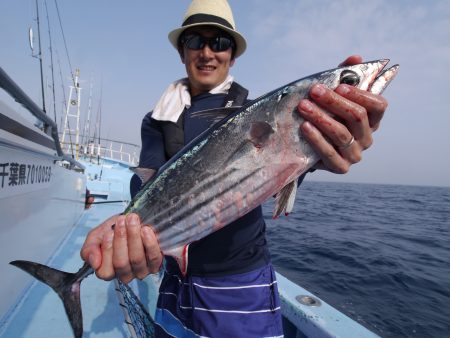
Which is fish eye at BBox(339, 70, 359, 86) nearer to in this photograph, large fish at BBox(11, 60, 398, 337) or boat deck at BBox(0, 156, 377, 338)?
large fish at BBox(11, 60, 398, 337)

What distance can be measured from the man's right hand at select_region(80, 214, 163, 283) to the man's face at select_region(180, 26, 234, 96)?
48.5 inches

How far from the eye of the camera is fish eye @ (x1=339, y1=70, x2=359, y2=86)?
178 centimetres

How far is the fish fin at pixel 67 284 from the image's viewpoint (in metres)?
1.99

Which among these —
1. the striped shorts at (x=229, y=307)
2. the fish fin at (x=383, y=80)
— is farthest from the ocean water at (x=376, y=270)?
the fish fin at (x=383, y=80)

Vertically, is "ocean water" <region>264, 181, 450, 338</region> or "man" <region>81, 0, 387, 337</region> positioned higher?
"man" <region>81, 0, 387, 337</region>

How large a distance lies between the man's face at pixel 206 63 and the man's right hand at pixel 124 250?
1232 millimetres

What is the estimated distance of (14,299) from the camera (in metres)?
3.04

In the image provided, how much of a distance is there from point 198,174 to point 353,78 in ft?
3.73

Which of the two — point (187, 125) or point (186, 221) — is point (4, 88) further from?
point (186, 221)

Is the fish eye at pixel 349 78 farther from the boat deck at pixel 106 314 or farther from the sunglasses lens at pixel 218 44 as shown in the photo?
the boat deck at pixel 106 314

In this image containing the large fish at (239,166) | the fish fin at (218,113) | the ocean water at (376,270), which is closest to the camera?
the large fish at (239,166)

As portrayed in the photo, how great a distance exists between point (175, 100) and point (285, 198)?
1211mm

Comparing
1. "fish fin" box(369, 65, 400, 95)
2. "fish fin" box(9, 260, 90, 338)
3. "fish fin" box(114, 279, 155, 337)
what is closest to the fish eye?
"fish fin" box(369, 65, 400, 95)

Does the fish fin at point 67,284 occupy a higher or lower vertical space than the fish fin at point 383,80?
lower
